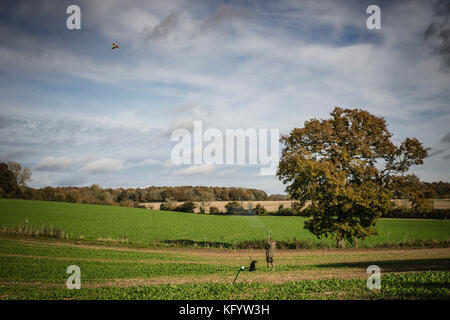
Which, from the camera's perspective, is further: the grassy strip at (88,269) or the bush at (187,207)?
the bush at (187,207)

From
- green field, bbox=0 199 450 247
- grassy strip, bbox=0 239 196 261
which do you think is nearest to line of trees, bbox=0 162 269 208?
green field, bbox=0 199 450 247

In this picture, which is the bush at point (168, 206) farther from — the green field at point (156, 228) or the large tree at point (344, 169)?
the large tree at point (344, 169)

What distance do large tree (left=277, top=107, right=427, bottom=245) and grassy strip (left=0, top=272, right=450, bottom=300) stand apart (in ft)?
48.6

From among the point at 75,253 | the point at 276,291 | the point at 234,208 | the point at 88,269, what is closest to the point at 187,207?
the point at 234,208

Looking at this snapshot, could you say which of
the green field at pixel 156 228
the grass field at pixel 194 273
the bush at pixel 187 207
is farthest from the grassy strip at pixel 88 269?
the bush at pixel 187 207

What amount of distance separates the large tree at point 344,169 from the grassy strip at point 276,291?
14.8m

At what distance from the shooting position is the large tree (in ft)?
104

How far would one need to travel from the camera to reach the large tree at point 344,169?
104ft

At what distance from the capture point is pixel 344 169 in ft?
109

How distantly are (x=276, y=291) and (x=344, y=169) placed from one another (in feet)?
72.5
